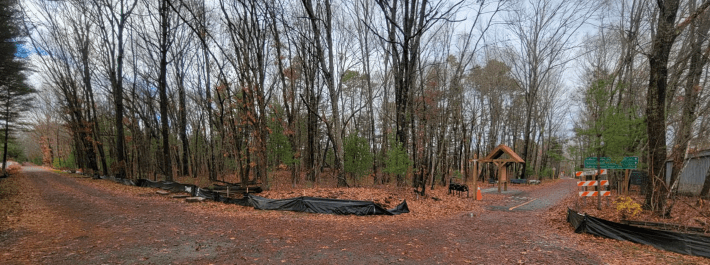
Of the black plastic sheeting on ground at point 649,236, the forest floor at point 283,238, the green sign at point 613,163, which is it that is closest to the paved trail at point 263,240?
the forest floor at point 283,238

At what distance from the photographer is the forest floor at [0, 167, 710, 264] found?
5.27 m

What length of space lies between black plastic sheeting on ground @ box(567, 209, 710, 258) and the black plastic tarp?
497cm

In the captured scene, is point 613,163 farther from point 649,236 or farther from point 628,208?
point 649,236

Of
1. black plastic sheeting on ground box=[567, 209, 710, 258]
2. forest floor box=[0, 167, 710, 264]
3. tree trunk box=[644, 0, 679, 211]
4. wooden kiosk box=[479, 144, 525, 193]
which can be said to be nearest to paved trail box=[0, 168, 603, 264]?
forest floor box=[0, 167, 710, 264]

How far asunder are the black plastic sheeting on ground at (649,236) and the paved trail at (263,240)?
726mm

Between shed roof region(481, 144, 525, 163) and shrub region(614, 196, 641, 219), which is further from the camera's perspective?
shed roof region(481, 144, 525, 163)

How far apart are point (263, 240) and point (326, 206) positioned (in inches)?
143

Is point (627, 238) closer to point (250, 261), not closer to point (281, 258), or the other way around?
point (281, 258)

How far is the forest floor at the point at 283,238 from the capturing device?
5273 millimetres

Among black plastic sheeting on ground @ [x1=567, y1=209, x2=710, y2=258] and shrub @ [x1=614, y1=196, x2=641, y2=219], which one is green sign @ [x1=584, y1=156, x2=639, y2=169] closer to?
shrub @ [x1=614, y1=196, x2=641, y2=219]

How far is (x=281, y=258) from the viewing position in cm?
525

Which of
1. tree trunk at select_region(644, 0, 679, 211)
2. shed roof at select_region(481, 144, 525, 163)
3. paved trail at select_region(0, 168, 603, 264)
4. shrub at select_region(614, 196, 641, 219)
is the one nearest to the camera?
paved trail at select_region(0, 168, 603, 264)

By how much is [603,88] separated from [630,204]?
5192mm

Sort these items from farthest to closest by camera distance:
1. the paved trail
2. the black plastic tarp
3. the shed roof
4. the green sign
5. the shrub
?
the shed roof → the black plastic tarp → the green sign → the shrub → the paved trail
